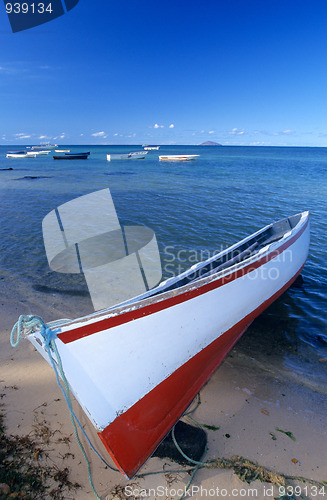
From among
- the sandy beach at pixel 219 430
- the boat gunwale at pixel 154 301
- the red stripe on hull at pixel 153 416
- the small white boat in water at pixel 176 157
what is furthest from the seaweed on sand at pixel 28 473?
the small white boat in water at pixel 176 157

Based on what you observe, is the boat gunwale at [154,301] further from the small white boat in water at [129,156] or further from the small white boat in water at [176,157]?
the small white boat in water at [129,156]

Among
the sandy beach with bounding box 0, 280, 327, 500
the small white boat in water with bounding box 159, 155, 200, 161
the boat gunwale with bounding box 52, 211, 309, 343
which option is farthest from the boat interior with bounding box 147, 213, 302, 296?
the small white boat in water with bounding box 159, 155, 200, 161

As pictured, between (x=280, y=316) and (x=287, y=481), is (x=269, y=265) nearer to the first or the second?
(x=280, y=316)

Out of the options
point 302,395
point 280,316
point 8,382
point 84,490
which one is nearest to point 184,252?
point 280,316

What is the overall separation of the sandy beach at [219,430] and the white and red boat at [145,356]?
0.35 m

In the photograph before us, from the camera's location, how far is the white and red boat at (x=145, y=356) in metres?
3.43

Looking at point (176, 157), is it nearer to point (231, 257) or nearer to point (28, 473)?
point (231, 257)

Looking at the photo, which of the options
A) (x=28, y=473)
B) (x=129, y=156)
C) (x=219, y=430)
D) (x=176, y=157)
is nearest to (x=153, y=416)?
(x=219, y=430)

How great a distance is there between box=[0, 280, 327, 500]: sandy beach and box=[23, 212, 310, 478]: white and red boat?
0.35 metres

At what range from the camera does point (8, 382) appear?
484 centimetres

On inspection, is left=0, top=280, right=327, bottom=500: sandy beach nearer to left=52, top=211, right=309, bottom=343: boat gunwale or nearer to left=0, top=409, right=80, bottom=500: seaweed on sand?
left=0, top=409, right=80, bottom=500: seaweed on sand

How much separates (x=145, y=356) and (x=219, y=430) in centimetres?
184

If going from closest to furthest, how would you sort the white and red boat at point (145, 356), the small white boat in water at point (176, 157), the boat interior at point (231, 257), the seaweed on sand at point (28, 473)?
the seaweed on sand at point (28, 473)
the white and red boat at point (145, 356)
the boat interior at point (231, 257)
the small white boat in water at point (176, 157)

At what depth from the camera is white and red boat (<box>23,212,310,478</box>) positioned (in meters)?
3.43
